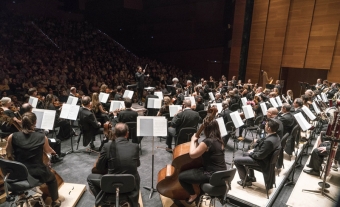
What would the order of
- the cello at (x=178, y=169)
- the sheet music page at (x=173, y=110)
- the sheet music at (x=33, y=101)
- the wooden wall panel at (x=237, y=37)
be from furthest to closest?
the wooden wall panel at (x=237, y=37) < the sheet music page at (x=173, y=110) < the sheet music at (x=33, y=101) < the cello at (x=178, y=169)

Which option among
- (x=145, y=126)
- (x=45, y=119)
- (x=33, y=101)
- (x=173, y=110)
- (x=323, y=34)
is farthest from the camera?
(x=323, y=34)

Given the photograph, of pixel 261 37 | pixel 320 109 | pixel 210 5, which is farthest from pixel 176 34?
pixel 320 109

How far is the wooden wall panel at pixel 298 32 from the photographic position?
13008 mm

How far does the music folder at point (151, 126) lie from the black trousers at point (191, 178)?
3.16 ft

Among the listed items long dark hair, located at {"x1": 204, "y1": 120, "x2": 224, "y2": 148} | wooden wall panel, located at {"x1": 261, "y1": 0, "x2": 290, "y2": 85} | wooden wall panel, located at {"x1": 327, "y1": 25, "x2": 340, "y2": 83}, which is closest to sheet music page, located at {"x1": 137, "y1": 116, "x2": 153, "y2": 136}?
long dark hair, located at {"x1": 204, "y1": 120, "x2": 224, "y2": 148}

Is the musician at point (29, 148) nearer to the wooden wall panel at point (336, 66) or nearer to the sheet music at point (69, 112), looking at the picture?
the sheet music at point (69, 112)

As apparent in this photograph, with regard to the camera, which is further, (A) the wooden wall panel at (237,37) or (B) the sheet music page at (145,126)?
(A) the wooden wall panel at (237,37)

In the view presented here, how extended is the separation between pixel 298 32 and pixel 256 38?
2505 mm

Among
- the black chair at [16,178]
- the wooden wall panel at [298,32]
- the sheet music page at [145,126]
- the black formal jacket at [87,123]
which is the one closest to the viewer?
the black chair at [16,178]

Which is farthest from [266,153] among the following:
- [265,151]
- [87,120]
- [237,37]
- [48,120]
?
[237,37]

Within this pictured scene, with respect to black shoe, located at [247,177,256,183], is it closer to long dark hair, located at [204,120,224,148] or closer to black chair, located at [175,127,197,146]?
black chair, located at [175,127,197,146]

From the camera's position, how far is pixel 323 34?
41.1 feet

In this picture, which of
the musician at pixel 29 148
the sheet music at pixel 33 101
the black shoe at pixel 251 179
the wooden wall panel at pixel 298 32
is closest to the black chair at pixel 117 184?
the musician at pixel 29 148

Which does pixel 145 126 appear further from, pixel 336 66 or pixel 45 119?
pixel 336 66
